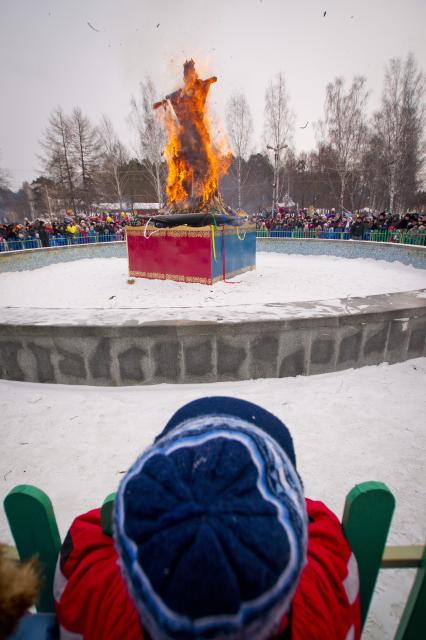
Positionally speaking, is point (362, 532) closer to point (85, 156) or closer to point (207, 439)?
point (207, 439)

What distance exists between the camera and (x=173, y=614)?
434 millimetres

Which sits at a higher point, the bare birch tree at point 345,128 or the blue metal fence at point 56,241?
the bare birch tree at point 345,128

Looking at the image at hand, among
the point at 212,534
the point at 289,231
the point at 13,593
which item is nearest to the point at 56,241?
the point at 289,231

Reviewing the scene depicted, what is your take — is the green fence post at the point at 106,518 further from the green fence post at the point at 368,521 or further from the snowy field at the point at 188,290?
the snowy field at the point at 188,290

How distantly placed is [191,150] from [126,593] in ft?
30.9

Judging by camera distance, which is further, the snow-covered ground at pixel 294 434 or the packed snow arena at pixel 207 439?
the snow-covered ground at pixel 294 434

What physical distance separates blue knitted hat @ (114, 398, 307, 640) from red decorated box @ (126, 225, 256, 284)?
25.5ft

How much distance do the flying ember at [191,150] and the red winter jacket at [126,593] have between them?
885cm

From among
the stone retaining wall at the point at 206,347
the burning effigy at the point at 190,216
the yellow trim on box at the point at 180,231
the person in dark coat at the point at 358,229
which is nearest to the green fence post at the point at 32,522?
the stone retaining wall at the point at 206,347

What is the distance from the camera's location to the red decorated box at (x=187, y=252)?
822 centimetres

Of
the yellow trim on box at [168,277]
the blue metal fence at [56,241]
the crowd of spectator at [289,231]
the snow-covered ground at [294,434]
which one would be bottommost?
the snow-covered ground at [294,434]

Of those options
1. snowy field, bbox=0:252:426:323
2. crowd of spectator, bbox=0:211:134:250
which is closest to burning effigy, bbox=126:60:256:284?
snowy field, bbox=0:252:426:323

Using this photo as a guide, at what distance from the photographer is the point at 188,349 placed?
135 inches

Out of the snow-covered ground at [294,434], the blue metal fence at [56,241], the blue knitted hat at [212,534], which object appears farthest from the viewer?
the blue metal fence at [56,241]
